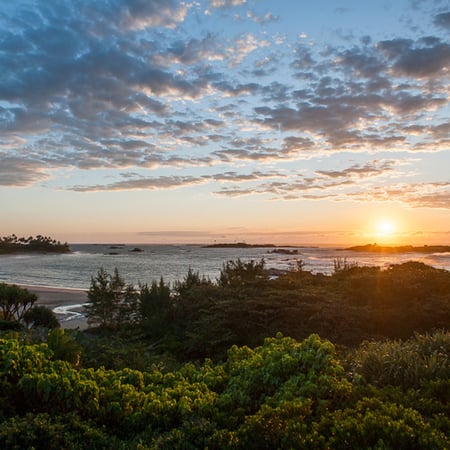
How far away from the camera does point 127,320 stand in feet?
53.6

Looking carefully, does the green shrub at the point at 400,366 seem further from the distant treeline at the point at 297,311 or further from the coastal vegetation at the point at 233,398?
the distant treeline at the point at 297,311

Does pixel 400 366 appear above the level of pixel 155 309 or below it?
above

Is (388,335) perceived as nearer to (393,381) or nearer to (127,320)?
(393,381)

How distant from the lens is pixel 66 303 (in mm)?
28547

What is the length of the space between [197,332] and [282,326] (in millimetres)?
2142

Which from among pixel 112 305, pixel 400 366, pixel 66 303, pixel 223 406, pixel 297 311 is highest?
pixel 400 366

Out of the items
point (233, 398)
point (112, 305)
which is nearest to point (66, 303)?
point (112, 305)

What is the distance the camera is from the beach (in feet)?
70.6

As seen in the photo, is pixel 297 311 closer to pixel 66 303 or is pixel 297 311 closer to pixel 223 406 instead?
pixel 223 406

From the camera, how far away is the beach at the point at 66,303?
21.5 meters

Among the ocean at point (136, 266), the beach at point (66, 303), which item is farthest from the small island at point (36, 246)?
the beach at point (66, 303)

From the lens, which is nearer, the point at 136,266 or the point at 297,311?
the point at 297,311

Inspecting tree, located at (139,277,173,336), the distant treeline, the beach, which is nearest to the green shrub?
the distant treeline

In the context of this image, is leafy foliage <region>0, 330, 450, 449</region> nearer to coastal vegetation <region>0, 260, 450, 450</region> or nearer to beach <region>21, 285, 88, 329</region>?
coastal vegetation <region>0, 260, 450, 450</region>
